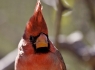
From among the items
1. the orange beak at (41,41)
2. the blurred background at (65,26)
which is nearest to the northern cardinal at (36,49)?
the orange beak at (41,41)

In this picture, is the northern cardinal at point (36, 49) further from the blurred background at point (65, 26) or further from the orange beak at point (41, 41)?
the blurred background at point (65, 26)

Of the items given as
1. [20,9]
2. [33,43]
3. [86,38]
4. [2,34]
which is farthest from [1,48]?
[33,43]

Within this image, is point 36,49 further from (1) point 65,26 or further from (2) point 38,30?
(1) point 65,26

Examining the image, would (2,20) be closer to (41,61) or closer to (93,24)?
(93,24)

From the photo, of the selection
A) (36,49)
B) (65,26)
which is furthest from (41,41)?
(65,26)

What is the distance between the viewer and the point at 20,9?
15.2 feet

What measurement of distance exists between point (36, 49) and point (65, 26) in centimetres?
190

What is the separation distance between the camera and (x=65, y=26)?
178 inches

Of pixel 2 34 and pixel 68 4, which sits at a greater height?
pixel 68 4

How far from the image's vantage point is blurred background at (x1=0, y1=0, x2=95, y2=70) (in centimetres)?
367

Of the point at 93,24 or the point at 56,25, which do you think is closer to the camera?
the point at 56,25

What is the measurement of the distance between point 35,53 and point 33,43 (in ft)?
0.24

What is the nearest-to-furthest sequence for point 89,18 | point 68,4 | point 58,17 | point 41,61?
point 41,61 → point 58,17 → point 68,4 → point 89,18

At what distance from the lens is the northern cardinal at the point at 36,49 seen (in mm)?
2637
